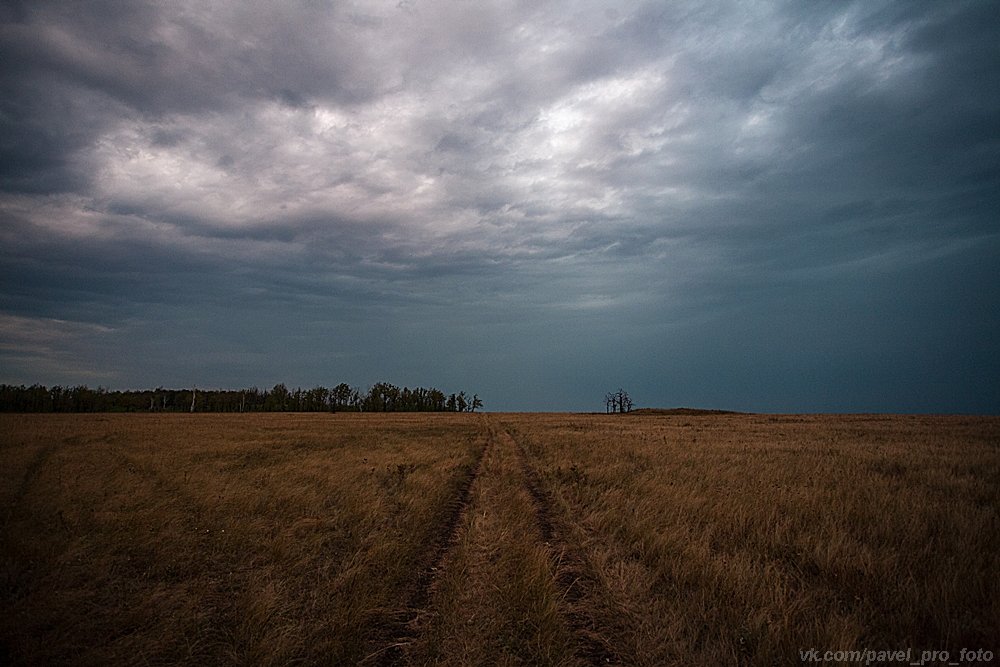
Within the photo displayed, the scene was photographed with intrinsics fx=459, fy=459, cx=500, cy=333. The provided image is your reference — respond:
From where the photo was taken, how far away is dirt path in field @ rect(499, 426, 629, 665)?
16.0 ft

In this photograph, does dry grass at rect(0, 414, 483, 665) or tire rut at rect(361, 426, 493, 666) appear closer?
tire rut at rect(361, 426, 493, 666)

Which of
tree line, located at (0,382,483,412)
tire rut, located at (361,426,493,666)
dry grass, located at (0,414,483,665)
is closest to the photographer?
tire rut, located at (361,426,493,666)

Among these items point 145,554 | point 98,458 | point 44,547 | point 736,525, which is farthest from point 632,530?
point 98,458

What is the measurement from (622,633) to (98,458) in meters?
23.0

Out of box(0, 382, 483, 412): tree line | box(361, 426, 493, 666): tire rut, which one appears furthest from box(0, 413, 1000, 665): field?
box(0, 382, 483, 412): tree line

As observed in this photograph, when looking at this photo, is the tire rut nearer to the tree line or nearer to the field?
the field

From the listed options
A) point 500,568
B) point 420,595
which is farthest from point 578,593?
point 420,595

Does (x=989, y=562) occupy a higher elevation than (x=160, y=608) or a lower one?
higher

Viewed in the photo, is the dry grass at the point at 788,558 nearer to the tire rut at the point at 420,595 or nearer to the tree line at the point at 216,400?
the tire rut at the point at 420,595

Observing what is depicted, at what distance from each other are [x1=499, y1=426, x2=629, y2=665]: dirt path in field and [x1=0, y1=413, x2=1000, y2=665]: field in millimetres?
36

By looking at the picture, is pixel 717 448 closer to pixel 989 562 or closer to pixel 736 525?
pixel 736 525

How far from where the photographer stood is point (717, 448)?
2197 cm

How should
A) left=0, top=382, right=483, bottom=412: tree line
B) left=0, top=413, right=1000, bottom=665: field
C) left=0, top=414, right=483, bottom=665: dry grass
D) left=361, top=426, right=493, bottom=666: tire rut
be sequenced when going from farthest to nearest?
left=0, top=382, right=483, bottom=412: tree line → left=0, top=414, right=483, bottom=665: dry grass → left=0, top=413, right=1000, bottom=665: field → left=361, top=426, right=493, bottom=666: tire rut

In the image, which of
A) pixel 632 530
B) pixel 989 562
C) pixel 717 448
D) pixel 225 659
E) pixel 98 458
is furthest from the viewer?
pixel 717 448
